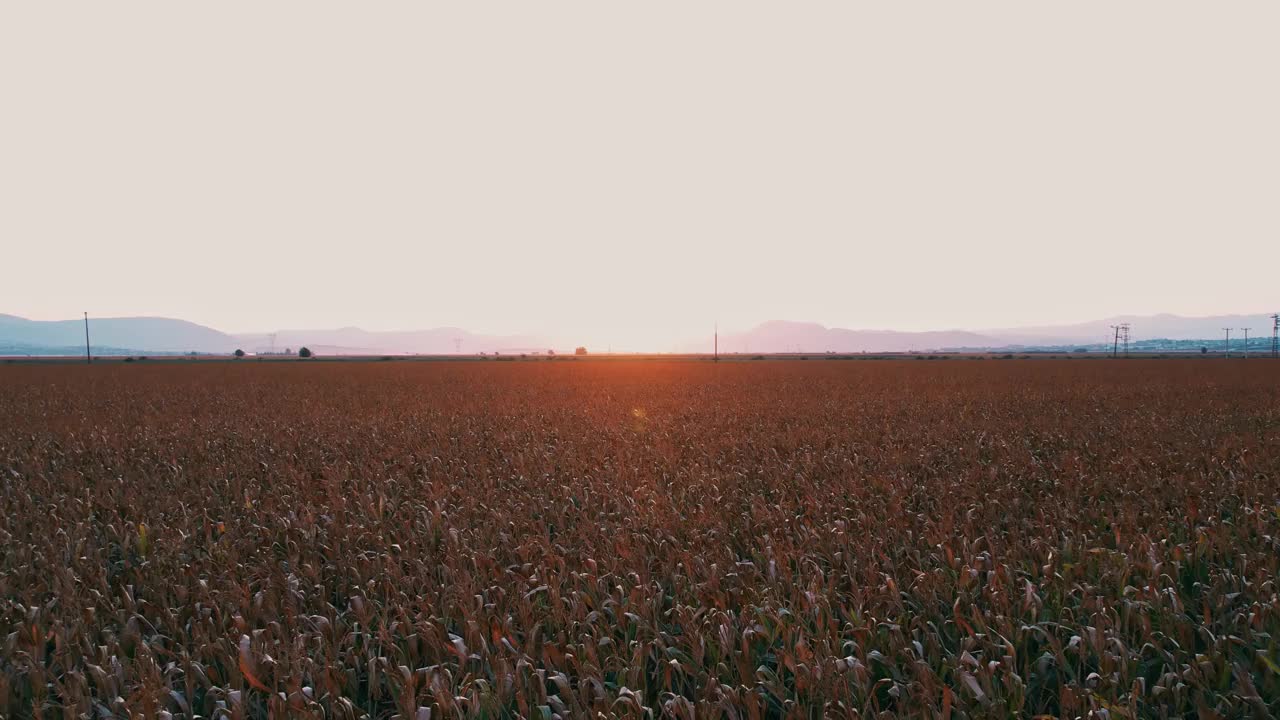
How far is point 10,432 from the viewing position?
56.1 ft

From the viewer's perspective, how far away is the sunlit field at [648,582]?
12.3ft

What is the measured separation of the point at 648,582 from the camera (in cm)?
539

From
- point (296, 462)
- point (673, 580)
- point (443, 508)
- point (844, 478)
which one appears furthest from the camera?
point (296, 462)

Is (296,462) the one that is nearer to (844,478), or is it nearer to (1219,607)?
(844,478)

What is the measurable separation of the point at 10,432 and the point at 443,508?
1599 cm

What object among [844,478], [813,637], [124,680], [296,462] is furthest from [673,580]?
[296,462]

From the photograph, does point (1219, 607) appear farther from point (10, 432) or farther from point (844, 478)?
point (10, 432)

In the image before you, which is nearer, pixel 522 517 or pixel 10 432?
pixel 522 517

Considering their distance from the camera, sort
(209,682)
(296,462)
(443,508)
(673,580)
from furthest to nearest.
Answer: (296,462) → (443,508) → (673,580) → (209,682)

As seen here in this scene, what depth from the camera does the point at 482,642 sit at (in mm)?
4125

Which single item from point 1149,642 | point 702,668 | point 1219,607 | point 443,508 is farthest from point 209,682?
point 1219,607

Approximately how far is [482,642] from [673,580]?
1.77 meters

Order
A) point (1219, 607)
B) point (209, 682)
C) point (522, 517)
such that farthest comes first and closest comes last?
point (522, 517) → point (1219, 607) → point (209, 682)

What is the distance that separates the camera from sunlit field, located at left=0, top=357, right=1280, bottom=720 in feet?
12.3
